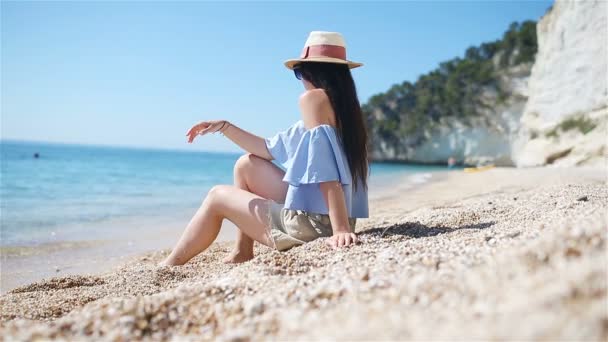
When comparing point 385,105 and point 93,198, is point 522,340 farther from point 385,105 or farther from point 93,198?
point 385,105

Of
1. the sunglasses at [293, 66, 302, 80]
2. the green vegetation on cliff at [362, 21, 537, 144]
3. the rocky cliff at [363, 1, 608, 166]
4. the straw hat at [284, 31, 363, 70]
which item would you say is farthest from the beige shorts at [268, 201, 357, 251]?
the green vegetation on cliff at [362, 21, 537, 144]

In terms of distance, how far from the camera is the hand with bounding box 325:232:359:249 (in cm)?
255

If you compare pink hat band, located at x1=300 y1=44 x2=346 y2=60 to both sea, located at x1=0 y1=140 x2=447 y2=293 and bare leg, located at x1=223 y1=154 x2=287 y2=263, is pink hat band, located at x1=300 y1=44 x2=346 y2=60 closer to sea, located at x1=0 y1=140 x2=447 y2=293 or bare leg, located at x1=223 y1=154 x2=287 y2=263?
bare leg, located at x1=223 y1=154 x2=287 y2=263

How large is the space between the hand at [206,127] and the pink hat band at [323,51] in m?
0.70

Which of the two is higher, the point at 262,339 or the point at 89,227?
the point at 262,339

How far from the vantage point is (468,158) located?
40781mm

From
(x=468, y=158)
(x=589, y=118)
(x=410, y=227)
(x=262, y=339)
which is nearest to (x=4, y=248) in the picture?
(x=410, y=227)

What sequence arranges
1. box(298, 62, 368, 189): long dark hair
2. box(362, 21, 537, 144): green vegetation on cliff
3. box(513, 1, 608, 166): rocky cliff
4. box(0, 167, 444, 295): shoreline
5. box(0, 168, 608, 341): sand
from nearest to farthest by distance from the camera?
1. box(0, 168, 608, 341): sand
2. box(298, 62, 368, 189): long dark hair
3. box(0, 167, 444, 295): shoreline
4. box(513, 1, 608, 166): rocky cliff
5. box(362, 21, 537, 144): green vegetation on cliff

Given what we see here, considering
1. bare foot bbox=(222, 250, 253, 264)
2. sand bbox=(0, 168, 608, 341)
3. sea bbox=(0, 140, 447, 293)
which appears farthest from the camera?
sea bbox=(0, 140, 447, 293)

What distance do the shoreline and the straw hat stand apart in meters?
2.64

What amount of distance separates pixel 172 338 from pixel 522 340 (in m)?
1.04

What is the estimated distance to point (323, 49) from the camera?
2.89 m

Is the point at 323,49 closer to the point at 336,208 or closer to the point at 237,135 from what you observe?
the point at 237,135

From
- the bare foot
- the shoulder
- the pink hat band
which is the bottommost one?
the bare foot
